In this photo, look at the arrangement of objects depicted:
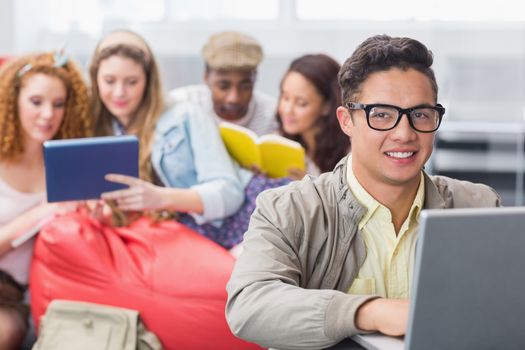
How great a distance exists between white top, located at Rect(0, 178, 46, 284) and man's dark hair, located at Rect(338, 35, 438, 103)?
1.38 metres

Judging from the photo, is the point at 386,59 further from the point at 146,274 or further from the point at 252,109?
the point at 252,109

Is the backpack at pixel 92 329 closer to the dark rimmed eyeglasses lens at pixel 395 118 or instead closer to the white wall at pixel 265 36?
the dark rimmed eyeglasses lens at pixel 395 118

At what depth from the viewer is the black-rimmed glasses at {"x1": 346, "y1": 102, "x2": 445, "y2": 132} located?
4.80 ft

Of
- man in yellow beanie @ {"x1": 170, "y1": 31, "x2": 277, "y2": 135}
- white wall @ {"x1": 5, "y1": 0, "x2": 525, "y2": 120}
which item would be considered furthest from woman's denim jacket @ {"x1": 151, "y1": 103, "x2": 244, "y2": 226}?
white wall @ {"x1": 5, "y1": 0, "x2": 525, "y2": 120}

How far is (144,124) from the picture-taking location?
270 centimetres

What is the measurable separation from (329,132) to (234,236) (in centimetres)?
49

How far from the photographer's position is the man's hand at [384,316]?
4.13 feet

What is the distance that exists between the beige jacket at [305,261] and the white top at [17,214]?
48.5 inches

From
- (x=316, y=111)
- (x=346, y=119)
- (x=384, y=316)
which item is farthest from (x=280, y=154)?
(x=384, y=316)

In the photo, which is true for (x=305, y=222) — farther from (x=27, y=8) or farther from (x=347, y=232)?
(x=27, y=8)

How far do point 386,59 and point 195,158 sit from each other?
1.27m

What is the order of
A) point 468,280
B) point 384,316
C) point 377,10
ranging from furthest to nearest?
point 377,10, point 384,316, point 468,280

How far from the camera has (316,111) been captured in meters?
2.81

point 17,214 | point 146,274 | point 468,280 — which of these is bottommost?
point 146,274
